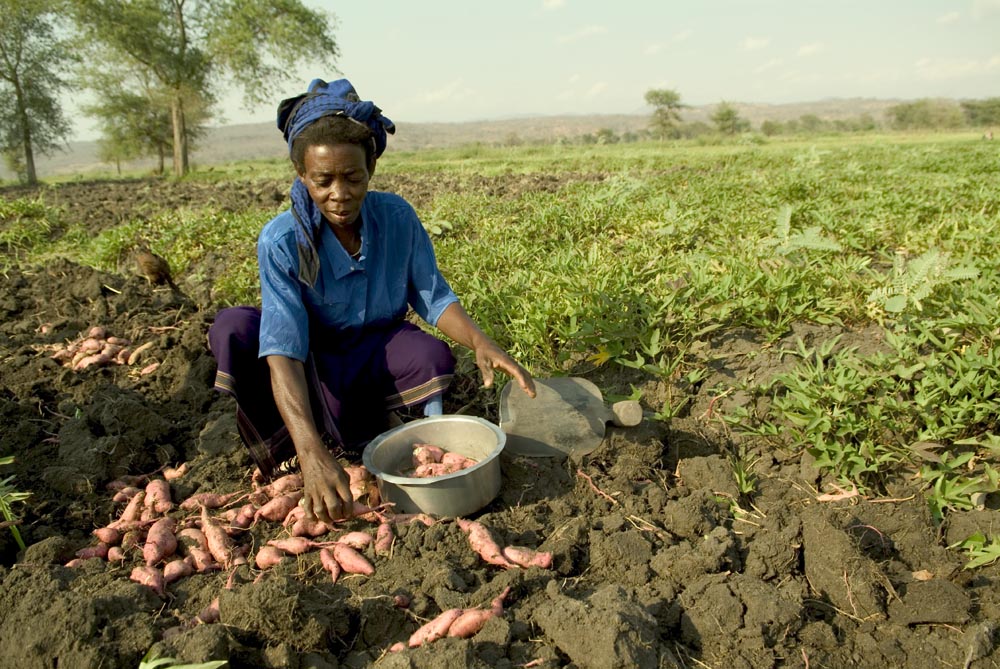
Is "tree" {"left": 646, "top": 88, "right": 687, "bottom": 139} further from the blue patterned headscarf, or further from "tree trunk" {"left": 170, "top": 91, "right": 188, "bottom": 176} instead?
the blue patterned headscarf

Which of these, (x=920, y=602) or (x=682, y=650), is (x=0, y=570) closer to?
(x=682, y=650)

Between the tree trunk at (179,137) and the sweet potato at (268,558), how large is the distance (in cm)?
2241

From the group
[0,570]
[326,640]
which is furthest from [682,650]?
[0,570]

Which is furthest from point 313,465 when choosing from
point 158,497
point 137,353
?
A: point 137,353

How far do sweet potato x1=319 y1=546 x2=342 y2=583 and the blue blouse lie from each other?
618mm

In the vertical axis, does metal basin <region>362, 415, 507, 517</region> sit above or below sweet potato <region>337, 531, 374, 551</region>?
above

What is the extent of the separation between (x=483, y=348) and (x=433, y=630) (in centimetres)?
97

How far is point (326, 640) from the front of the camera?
5.15 feet

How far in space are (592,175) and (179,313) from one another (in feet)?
21.3

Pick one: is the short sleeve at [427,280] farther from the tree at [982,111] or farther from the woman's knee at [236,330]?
the tree at [982,111]

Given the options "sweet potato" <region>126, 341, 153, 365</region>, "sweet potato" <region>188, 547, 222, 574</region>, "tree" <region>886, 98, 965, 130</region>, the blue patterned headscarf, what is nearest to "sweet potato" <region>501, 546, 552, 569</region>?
"sweet potato" <region>188, 547, 222, 574</region>

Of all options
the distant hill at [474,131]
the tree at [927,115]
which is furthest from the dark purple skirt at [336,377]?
the distant hill at [474,131]

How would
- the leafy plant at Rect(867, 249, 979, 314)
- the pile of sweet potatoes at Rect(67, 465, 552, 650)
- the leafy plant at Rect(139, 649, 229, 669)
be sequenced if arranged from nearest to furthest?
the leafy plant at Rect(139, 649, 229, 669) → the pile of sweet potatoes at Rect(67, 465, 552, 650) → the leafy plant at Rect(867, 249, 979, 314)

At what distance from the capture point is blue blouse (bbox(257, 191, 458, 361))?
7.18 ft
